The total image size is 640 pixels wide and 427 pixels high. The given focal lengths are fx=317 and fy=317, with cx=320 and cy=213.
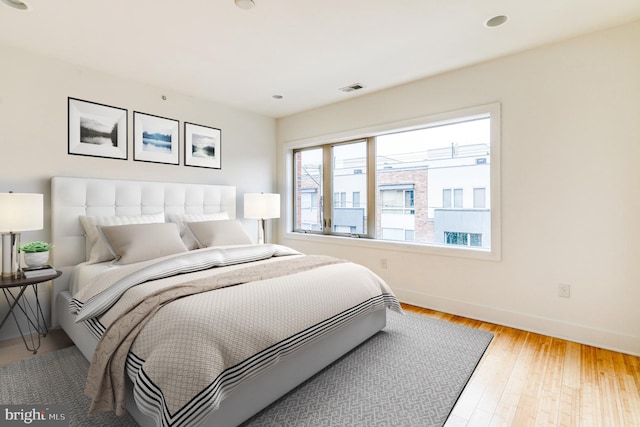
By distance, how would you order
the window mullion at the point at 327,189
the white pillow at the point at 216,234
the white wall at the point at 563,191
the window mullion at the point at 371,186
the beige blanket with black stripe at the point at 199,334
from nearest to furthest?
the beige blanket with black stripe at the point at 199,334, the white wall at the point at 563,191, the white pillow at the point at 216,234, the window mullion at the point at 371,186, the window mullion at the point at 327,189

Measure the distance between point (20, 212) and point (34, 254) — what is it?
0.37 metres

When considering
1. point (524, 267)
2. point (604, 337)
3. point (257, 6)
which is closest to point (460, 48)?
point (257, 6)

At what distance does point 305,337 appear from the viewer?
1.83 m

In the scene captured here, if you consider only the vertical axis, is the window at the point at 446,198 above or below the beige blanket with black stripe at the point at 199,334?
above

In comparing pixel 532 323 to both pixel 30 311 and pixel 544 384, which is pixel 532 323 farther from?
pixel 30 311

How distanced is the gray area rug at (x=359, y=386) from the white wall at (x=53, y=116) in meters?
1.13

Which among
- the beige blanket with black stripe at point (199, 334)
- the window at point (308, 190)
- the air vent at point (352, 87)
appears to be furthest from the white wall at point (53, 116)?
the beige blanket with black stripe at point (199, 334)

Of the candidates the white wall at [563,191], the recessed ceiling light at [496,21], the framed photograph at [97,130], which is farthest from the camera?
the framed photograph at [97,130]

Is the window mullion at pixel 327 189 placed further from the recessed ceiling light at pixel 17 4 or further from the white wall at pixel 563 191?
the recessed ceiling light at pixel 17 4

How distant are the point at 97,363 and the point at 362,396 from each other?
4.63 feet

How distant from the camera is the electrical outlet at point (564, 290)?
2.66 meters

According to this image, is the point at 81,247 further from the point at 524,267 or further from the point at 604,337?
the point at 604,337

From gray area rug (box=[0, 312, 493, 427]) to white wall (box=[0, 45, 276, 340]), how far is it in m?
1.13

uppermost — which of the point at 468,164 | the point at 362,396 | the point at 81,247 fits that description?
the point at 468,164
